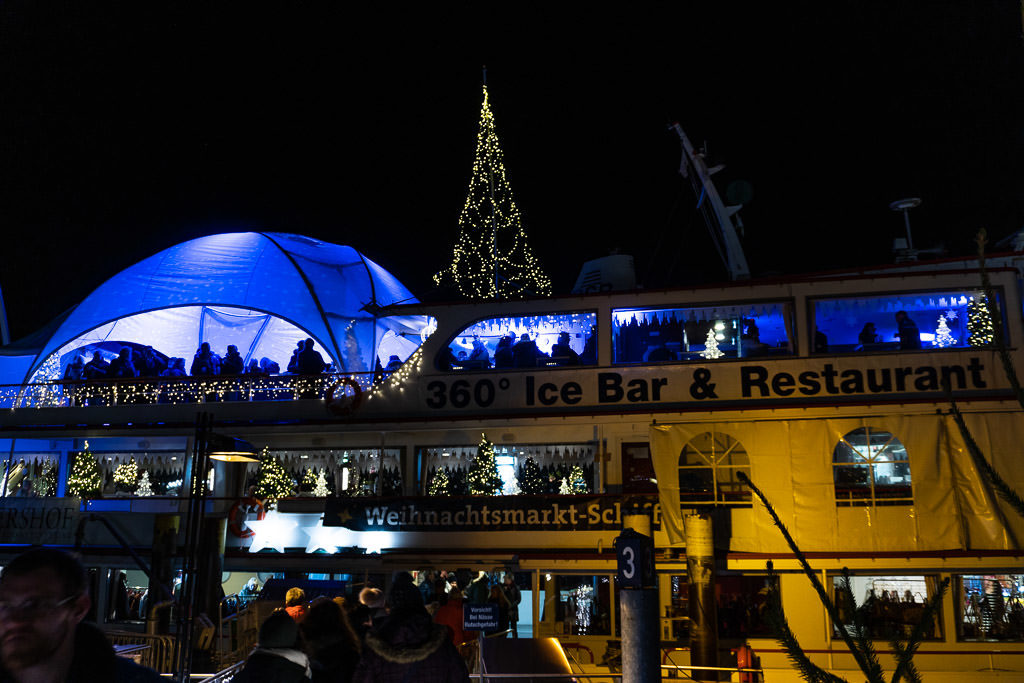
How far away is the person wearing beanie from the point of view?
4.68 meters

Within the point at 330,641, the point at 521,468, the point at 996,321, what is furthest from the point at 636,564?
the point at 521,468

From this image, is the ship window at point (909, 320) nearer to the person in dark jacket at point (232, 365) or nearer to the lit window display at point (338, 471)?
the lit window display at point (338, 471)

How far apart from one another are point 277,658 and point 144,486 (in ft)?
64.0

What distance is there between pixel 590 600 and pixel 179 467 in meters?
12.3

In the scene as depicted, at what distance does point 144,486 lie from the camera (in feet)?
72.5

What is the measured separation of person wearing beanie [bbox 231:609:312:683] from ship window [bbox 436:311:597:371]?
1268 cm

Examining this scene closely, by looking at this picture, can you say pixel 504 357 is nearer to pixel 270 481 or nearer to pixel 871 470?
pixel 270 481

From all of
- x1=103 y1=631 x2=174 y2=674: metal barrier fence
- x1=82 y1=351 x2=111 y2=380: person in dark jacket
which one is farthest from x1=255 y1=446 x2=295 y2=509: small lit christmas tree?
x1=82 y1=351 x2=111 y2=380: person in dark jacket

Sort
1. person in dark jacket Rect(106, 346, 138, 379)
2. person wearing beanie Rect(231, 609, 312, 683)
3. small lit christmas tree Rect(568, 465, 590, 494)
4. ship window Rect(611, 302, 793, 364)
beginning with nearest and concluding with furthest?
person wearing beanie Rect(231, 609, 312, 683) → ship window Rect(611, 302, 793, 364) → small lit christmas tree Rect(568, 465, 590, 494) → person in dark jacket Rect(106, 346, 138, 379)

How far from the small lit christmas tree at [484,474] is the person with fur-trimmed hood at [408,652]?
1239 cm

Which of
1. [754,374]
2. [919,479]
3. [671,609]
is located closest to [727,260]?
[754,374]

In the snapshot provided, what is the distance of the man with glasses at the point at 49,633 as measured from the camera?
7.90 ft

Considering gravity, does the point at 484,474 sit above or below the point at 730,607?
above

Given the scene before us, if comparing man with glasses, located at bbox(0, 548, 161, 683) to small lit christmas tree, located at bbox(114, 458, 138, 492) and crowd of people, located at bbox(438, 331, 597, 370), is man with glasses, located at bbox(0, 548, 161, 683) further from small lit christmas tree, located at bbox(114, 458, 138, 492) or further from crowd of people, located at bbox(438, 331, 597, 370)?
small lit christmas tree, located at bbox(114, 458, 138, 492)
